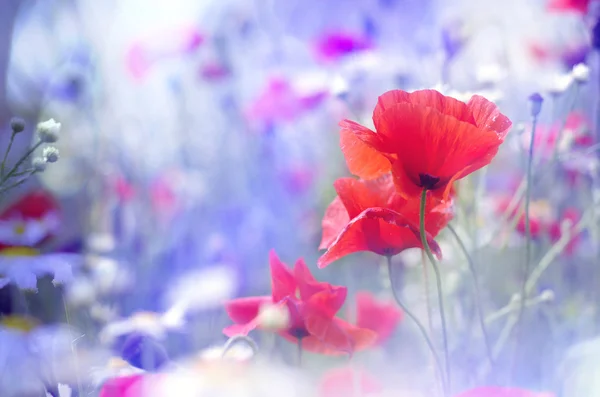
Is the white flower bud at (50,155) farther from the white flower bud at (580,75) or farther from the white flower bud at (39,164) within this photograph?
the white flower bud at (580,75)

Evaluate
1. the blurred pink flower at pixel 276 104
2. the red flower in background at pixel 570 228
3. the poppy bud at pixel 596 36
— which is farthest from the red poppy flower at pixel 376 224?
the blurred pink flower at pixel 276 104

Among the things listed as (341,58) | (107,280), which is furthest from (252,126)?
(107,280)

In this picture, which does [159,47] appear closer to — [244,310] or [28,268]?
[28,268]

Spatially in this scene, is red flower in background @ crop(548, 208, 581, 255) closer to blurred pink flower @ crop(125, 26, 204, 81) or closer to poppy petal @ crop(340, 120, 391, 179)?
poppy petal @ crop(340, 120, 391, 179)

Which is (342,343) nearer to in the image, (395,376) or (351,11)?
(395,376)

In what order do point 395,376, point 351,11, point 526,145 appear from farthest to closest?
point 351,11 < point 526,145 < point 395,376

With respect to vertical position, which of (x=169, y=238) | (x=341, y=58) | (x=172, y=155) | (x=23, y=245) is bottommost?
(x=23, y=245)
